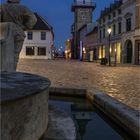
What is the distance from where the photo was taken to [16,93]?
386cm

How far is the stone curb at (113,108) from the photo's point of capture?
508 cm

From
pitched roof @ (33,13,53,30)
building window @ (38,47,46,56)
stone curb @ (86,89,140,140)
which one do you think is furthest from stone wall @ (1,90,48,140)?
building window @ (38,47,46,56)

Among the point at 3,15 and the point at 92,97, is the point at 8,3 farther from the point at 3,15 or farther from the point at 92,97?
the point at 92,97

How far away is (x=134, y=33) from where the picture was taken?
4172cm

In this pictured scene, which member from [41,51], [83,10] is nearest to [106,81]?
[41,51]

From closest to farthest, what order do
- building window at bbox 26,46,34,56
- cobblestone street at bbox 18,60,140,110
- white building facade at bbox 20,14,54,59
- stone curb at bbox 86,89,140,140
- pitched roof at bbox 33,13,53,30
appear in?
stone curb at bbox 86,89,140,140, cobblestone street at bbox 18,60,140,110, pitched roof at bbox 33,13,53,30, white building facade at bbox 20,14,54,59, building window at bbox 26,46,34,56

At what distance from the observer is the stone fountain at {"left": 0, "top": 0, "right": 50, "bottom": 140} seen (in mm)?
3613

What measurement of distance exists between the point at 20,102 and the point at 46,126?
1141 mm

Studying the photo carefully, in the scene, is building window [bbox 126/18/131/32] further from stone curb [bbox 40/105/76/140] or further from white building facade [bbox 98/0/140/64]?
stone curb [bbox 40/105/76/140]

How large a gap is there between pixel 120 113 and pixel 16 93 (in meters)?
2.38

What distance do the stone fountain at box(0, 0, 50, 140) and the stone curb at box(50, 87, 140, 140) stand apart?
47.7 inches

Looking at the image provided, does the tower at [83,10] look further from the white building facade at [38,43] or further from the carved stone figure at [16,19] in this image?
the carved stone figure at [16,19]

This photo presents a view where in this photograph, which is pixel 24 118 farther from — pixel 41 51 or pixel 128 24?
pixel 41 51

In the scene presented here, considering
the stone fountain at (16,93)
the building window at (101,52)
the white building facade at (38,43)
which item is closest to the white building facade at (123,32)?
the building window at (101,52)
